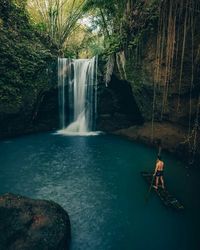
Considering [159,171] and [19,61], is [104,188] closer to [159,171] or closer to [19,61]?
[159,171]

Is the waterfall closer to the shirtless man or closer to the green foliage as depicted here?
the green foliage

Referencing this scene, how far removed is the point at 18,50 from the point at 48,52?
235 centimetres

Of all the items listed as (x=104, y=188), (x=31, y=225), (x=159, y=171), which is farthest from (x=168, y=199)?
(x=31, y=225)

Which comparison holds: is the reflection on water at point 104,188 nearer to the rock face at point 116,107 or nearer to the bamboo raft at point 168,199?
the bamboo raft at point 168,199

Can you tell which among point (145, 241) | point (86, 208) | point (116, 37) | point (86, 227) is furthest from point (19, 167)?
point (116, 37)

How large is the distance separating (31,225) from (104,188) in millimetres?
4070

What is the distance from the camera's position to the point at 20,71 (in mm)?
15773

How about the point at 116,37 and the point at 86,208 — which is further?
the point at 116,37

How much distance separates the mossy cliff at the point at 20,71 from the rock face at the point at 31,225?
9.03 meters

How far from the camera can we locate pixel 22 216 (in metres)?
6.70

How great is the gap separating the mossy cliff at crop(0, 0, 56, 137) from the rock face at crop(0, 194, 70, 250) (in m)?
9.03

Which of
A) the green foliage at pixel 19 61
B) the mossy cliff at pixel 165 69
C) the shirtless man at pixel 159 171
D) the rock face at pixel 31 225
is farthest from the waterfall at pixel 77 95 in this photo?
the rock face at pixel 31 225

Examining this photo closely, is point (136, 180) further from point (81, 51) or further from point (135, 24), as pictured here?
point (81, 51)

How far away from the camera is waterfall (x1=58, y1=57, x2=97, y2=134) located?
18.1 meters
